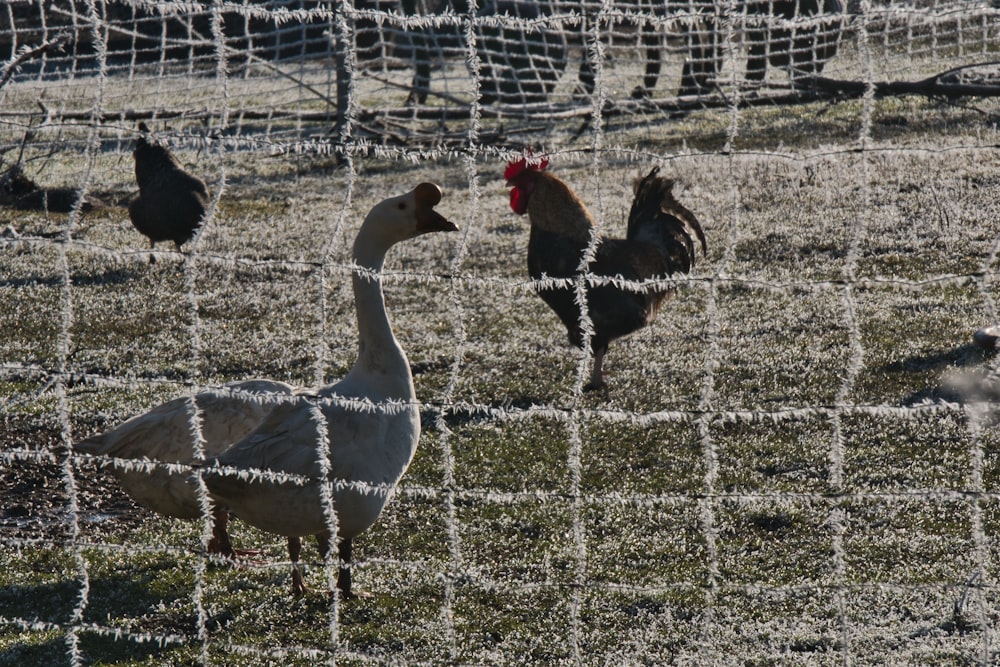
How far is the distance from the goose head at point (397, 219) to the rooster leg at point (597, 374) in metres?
2.89

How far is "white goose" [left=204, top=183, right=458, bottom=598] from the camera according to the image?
3719mm

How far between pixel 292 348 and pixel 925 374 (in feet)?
14.0

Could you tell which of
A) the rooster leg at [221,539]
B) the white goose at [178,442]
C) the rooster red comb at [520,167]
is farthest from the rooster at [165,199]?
the rooster leg at [221,539]

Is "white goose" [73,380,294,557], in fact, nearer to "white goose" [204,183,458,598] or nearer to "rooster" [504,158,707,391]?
"white goose" [204,183,458,598]

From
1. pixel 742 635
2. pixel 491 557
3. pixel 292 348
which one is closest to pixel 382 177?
pixel 292 348

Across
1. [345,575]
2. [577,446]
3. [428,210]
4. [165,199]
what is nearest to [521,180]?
[577,446]

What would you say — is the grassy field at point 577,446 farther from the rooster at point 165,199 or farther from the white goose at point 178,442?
the rooster at point 165,199

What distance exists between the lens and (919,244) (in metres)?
8.92

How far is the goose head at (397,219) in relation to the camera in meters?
3.97

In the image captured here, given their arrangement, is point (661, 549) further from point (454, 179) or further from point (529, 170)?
point (454, 179)

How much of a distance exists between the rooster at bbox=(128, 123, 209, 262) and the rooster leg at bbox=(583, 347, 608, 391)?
4.16m

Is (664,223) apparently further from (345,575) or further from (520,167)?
(345,575)

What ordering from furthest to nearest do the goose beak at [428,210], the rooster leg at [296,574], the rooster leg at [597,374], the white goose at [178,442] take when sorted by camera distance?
the rooster leg at [597,374], the white goose at [178,442], the rooster leg at [296,574], the goose beak at [428,210]

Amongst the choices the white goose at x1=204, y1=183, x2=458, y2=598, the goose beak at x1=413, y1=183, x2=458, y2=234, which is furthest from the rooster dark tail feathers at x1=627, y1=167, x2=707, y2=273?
the white goose at x1=204, y1=183, x2=458, y2=598
